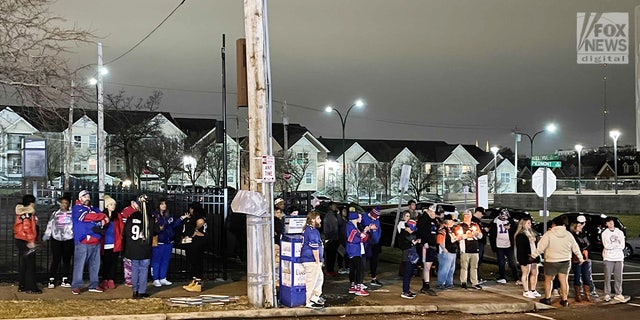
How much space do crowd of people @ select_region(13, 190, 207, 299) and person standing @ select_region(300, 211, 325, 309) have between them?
241cm

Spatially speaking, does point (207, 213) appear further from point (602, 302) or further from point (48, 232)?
point (602, 302)

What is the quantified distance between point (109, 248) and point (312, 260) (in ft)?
13.2

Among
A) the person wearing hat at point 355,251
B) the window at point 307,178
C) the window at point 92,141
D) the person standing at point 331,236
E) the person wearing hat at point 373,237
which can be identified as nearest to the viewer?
the person wearing hat at point 355,251

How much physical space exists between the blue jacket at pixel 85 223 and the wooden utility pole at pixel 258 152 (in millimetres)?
2868

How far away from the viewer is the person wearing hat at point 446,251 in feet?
45.9

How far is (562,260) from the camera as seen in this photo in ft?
42.0

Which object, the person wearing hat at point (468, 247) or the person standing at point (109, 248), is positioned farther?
the person wearing hat at point (468, 247)

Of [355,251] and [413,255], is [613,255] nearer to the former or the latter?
[413,255]

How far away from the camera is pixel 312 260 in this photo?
1107 cm

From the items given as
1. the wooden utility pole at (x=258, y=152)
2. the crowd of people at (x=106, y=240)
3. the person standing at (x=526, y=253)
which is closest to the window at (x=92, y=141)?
the crowd of people at (x=106, y=240)

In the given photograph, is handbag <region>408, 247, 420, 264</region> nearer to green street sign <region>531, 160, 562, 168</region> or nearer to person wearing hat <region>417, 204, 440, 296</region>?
person wearing hat <region>417, 204, 440, 296</region>

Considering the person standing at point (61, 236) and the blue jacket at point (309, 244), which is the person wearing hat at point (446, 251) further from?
the person standing at point (61, 236)

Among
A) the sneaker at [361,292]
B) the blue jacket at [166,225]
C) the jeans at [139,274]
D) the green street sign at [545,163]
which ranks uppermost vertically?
the green street sign at [545,163]

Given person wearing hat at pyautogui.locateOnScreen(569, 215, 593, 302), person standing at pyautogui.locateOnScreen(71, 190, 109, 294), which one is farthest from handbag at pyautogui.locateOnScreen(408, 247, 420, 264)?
person standing at pyautogui.locateOnScreen(71, 190, 109, 294)
